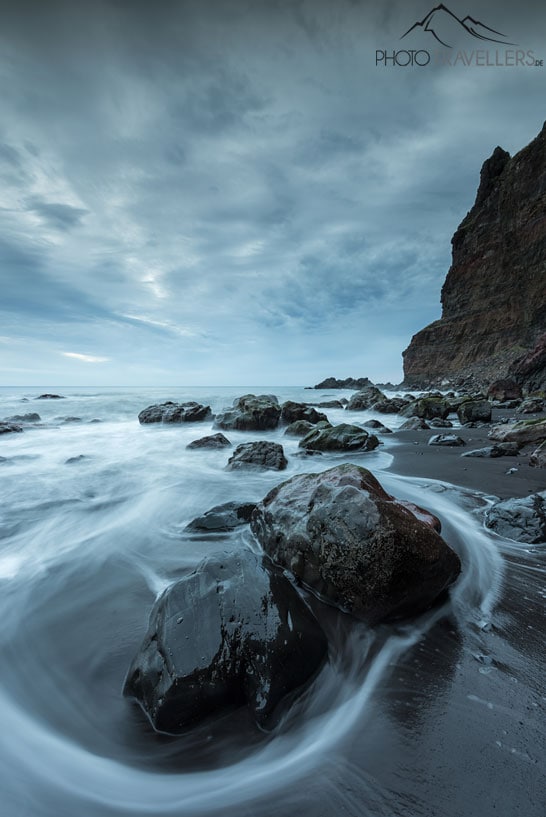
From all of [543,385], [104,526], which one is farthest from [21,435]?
[543,385]

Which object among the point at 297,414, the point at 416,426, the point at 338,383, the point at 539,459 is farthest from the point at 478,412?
the point at 338,383

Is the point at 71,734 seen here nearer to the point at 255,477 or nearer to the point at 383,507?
the point at 383,507

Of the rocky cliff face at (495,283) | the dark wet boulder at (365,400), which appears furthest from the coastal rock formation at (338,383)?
the dark wet boulder at (365,400)

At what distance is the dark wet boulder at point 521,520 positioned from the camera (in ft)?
11.5

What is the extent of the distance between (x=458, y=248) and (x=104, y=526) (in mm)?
56437

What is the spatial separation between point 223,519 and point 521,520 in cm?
348

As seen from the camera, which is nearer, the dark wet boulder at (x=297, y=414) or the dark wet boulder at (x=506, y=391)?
the dark wet boulder at (x=297, y=414)

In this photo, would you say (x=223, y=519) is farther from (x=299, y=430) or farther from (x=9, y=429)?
(x=9, y=429)

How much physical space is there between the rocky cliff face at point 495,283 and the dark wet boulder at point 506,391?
12.3m

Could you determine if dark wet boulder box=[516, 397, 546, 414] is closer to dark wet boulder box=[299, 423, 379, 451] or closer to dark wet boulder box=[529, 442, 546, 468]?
dark wet boulder box=[299, 423, 379, 451]

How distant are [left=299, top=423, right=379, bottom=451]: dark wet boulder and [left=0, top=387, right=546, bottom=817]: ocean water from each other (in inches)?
208

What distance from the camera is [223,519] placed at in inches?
175

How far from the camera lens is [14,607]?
3.17 meters

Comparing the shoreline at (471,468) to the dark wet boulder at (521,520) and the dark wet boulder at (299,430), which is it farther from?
the dark wet boulder at (299,430)
